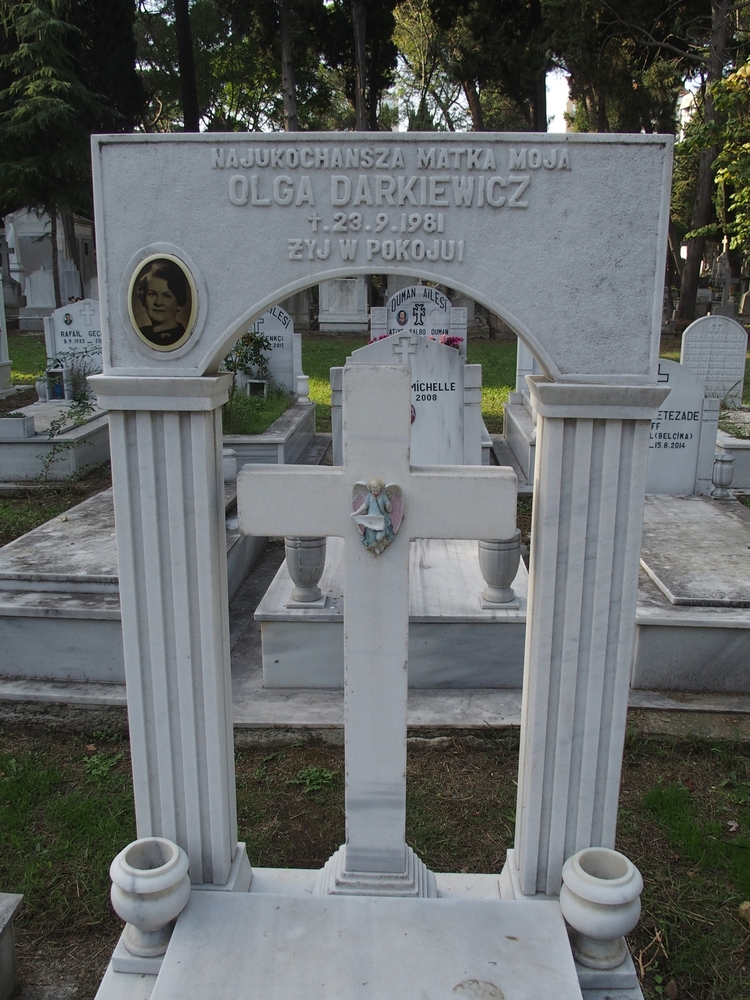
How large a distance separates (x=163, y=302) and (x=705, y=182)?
844 inches

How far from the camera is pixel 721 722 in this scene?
3.96m

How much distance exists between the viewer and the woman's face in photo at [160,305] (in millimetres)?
2014

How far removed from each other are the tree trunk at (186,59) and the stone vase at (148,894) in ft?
61.7

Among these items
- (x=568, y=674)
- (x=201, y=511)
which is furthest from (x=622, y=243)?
(x=201, y=511)

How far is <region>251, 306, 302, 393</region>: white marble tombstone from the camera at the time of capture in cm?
1021

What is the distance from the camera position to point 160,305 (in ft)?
6.69

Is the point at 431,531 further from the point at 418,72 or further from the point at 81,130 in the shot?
the point at 418,72

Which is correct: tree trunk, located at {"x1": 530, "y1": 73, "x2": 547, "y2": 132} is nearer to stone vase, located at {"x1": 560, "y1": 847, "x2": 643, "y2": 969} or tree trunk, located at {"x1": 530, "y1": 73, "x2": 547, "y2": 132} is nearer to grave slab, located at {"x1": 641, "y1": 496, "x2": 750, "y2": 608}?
grave slab, located at {"x1": 641, "y1": 496, "x2": 750, "y2": 608}

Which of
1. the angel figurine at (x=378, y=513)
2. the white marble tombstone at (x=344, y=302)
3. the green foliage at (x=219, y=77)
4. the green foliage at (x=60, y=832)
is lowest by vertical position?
the green foliage at (x=60, y=832)

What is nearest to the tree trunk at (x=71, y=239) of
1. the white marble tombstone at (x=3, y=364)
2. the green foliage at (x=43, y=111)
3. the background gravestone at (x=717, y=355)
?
the green foliage at (x=43, y=111)

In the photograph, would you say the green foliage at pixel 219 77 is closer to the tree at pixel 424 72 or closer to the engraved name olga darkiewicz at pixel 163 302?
the tree at pixel 424 72

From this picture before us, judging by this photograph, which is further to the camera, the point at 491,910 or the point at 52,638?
the point at 52,638

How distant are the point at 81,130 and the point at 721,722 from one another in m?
20.0

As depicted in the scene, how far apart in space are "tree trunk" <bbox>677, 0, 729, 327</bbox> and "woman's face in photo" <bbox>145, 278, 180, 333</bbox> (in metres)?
13.9
